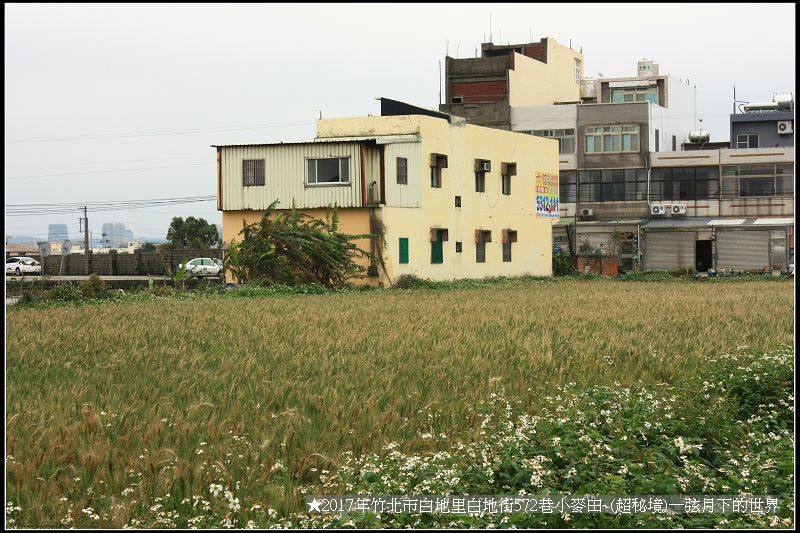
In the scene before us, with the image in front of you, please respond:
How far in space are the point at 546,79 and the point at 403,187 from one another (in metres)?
31.7

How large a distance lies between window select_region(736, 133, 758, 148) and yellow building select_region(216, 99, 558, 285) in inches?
956

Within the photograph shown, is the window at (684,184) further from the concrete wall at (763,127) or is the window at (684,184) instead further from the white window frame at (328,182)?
the white window frame at (328,182)

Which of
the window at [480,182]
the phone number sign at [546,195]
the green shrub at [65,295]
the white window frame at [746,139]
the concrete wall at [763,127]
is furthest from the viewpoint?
the white window frame at [746,139]

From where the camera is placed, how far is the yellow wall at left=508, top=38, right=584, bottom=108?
60594 millimetres

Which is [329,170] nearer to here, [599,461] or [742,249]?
[742,249]

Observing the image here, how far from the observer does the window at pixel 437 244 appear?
3756cm

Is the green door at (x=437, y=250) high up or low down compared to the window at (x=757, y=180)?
down

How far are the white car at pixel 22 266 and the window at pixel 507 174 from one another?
30.6 meters

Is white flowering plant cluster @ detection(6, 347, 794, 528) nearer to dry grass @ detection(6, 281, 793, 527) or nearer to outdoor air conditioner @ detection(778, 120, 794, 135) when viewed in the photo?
dry grass @ detection(6, 281, 793, 527)

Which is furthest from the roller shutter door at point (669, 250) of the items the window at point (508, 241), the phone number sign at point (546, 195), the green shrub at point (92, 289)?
the green shrub at point (92, 289)

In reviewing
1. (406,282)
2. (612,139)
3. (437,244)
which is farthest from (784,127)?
(406,282)

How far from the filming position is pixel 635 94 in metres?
64.4

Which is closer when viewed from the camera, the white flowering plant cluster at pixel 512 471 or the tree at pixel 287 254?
the white flowering plant cluster at pixel 512 471

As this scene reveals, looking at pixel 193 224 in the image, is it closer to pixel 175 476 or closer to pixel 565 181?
pixel 565 181
